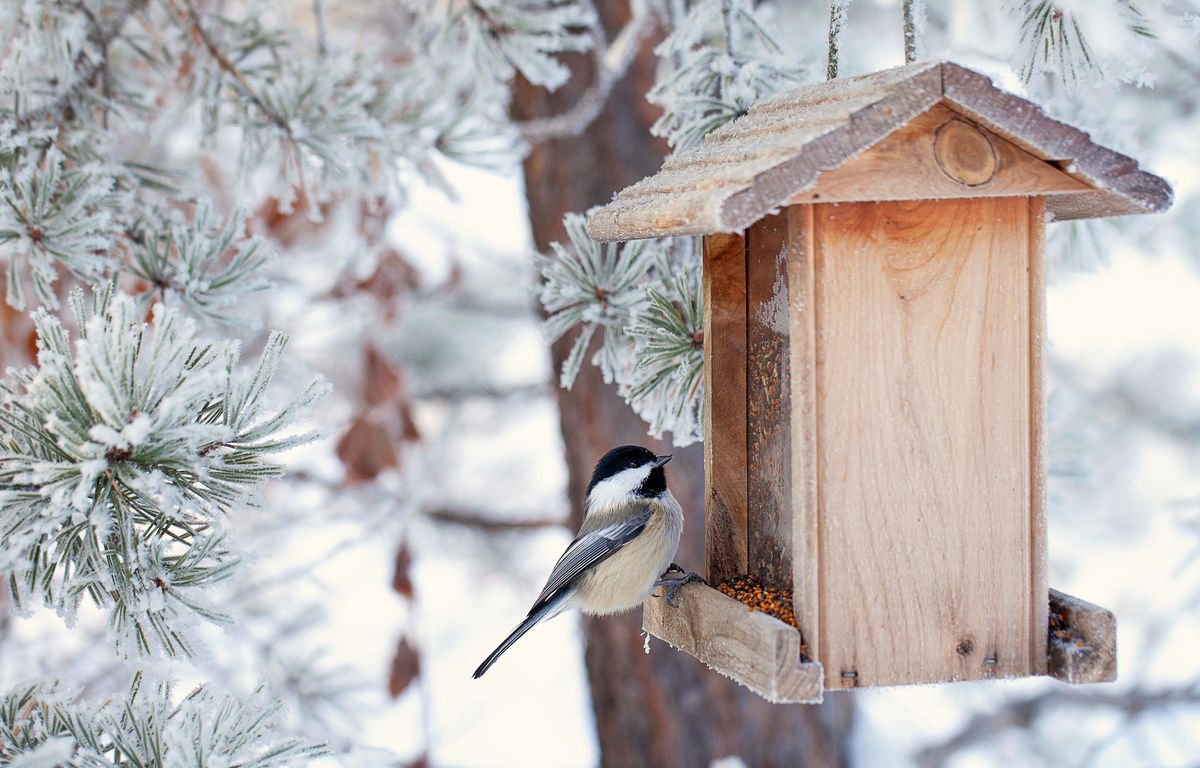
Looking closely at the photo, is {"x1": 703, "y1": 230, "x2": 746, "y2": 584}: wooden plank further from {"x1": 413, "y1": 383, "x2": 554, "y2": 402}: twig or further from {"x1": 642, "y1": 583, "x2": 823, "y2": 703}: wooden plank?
{"x1": 413, "y1": 383, "x2": 554, "y2": 402}: twig

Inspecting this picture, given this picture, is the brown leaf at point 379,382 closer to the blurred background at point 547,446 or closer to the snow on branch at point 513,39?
the blurred background at point 547,446

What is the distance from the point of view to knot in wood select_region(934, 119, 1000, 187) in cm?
141

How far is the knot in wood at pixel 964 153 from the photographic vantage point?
141cm

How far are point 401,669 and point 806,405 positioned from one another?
2.26 meters

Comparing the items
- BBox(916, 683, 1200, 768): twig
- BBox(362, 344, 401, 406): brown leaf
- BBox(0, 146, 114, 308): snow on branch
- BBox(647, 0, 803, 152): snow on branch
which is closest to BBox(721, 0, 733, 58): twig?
BBox(647, 0, 803, 152): snow on branch

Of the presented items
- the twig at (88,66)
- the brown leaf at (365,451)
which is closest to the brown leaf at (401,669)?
the brown leaf at (365,451)

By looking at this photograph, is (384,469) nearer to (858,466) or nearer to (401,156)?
(401,156)

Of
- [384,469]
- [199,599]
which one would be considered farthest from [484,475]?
[199,599]

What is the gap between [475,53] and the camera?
94.5 inches

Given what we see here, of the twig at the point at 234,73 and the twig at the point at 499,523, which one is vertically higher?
the twig at the point at 234,73

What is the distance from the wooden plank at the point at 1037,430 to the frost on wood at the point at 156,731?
3.27 ft

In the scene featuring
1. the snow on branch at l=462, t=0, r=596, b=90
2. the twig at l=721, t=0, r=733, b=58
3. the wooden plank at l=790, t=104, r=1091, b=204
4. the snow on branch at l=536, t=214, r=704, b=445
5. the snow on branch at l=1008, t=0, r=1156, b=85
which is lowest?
the snow on branch at l=536, t=214, r=704, b=445

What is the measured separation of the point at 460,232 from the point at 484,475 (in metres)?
1.68

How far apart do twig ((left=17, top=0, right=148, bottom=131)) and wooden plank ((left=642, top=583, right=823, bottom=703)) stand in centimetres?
150
